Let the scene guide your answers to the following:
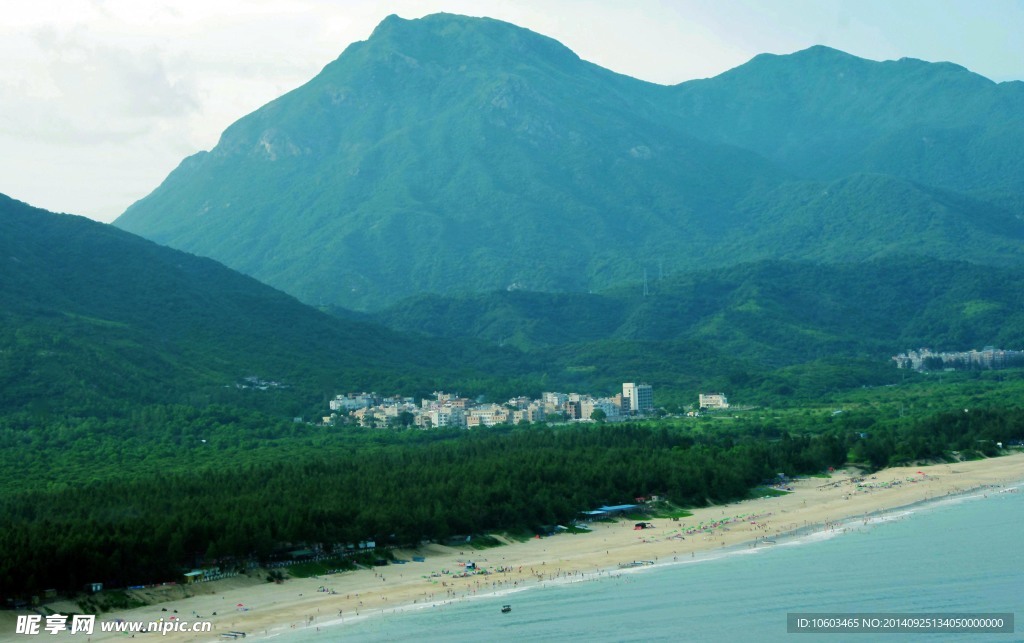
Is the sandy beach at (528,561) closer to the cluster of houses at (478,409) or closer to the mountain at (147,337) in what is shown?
the cluster of houses at (478,409)

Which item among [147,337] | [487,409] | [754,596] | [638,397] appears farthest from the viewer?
[638,397]

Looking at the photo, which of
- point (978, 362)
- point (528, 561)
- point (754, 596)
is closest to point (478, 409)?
point (528, 561)

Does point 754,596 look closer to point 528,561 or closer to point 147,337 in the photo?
point 528,561

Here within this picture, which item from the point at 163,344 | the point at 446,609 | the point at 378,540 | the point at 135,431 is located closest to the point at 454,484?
the point at 378,540

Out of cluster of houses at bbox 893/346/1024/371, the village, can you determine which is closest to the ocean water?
the village

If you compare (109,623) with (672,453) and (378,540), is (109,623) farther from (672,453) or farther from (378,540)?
(672,453)

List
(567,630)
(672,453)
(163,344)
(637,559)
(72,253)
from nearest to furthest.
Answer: (567,630), (637,559), (672,453), (163,344), (72,253)

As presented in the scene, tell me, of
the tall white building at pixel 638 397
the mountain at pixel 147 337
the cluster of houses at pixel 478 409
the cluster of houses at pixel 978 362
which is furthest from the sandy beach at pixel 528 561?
the cluster of houses at pixel 978 362
